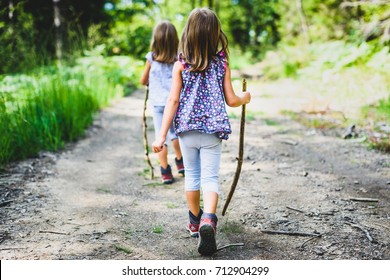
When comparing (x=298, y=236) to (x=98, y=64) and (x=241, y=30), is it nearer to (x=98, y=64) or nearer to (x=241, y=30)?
(x=98, y=64)

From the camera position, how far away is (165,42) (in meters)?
3.89

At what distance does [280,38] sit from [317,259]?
19258 millimetres

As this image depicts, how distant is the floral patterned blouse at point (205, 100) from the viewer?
8.56 ft

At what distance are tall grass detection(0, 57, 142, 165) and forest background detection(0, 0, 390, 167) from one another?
0.04 feet

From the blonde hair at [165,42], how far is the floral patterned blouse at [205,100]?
1.30m

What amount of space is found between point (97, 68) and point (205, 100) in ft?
22.4

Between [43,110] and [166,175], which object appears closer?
[166,175]

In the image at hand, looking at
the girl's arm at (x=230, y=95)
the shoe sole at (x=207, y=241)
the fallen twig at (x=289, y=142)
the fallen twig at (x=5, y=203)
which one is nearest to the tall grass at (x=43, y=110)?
the fallen twig at (x=5, y=203)

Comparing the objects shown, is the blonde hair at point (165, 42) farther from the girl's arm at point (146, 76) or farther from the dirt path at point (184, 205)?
the dirt path at point (184, 205)

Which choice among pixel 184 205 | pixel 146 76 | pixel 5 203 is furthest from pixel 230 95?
pixel 5 203

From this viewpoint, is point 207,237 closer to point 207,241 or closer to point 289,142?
point 207,241

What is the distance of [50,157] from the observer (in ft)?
15.6
